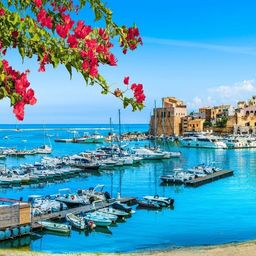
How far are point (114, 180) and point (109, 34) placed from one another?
47.8 metres

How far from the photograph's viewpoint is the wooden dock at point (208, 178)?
4699 centimetres

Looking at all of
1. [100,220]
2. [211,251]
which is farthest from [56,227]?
[211,251]

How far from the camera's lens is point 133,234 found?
26.6m

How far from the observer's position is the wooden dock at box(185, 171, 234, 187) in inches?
1850

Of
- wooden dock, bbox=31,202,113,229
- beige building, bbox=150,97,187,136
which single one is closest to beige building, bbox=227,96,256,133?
beige building, bbox=150,97,187,136

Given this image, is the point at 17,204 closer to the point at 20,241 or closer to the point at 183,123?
the point at 20,241

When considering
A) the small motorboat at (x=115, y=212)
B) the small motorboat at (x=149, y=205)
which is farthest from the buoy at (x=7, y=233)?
the small motorboat at (x=149, y=205)

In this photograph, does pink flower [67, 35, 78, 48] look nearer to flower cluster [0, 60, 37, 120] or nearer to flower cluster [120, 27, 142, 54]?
flower cluster [0, 60, 37, 120]

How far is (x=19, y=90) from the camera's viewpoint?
2844 millimetres

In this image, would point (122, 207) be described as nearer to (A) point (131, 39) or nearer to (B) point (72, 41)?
(A) point (131, 39)

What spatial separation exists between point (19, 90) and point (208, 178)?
49.0 metres

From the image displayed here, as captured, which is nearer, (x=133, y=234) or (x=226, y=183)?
(x=133, y=234)

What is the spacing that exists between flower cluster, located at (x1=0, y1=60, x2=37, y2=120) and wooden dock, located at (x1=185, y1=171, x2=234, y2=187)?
4458 centimetres

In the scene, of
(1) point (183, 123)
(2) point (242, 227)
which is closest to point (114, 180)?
(2) point (242, 227)
